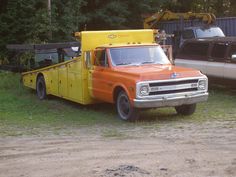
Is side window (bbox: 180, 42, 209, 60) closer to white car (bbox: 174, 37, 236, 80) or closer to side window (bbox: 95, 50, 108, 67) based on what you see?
white car (bbox: 174, 37, 236, 80)

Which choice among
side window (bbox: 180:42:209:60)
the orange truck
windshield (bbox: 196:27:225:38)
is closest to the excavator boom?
windshield (bbox: 196:27:225:38)

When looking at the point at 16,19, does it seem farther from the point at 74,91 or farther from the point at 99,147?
the point at 99,147

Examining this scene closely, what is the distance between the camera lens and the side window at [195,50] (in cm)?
1722

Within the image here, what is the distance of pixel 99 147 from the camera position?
9352 mm

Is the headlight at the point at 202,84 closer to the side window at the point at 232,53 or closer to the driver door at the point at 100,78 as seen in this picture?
the driver door at the point at 100,78

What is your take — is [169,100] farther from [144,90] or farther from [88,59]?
[88,59]

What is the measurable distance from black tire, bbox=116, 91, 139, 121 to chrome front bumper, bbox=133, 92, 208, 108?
0.32m

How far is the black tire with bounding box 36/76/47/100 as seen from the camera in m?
16.8

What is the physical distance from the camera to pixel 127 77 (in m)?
12.3

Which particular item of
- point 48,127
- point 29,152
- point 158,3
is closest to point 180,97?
point 48,127

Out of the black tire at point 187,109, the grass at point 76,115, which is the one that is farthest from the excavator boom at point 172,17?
the black tire at point 187,109

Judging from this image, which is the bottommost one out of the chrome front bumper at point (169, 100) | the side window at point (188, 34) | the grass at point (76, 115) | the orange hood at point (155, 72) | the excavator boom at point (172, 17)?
the grass at point (76, 115)

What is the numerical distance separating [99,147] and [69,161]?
3.96 ft

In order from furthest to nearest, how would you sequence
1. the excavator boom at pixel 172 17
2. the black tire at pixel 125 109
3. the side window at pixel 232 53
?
the excavator boom at pixel 172 17, the side window at pixel 232 53, the black tire at pixel 125 109
